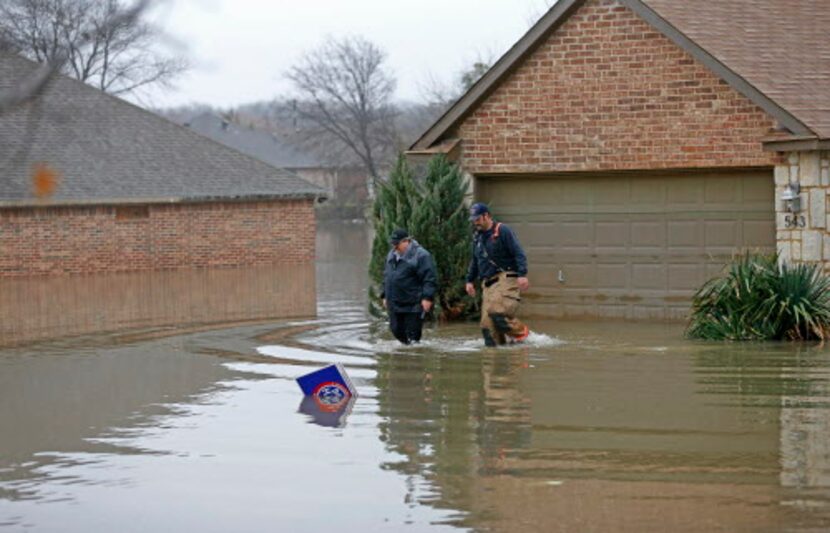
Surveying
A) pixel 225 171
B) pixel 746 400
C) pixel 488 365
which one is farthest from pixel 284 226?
pixel 746 400

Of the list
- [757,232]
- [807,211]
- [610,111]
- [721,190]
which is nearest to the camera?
[807,211]

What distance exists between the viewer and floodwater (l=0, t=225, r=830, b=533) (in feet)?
29.2

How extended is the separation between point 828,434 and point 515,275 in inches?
253

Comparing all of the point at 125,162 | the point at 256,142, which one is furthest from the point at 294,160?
the point at 125,162

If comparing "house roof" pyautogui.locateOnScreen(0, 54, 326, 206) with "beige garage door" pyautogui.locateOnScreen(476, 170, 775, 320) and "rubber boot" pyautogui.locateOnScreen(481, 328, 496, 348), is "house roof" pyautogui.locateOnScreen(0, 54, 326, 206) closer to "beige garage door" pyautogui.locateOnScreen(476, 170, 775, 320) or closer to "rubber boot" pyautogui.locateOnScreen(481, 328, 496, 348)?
"beige garage door" pyautogui.locateOnScreen(476, 170, 775, 320)

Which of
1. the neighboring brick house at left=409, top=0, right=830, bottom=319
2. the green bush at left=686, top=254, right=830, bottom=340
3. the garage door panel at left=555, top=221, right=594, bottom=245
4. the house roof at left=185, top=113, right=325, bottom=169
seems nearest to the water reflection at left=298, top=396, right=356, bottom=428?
the green bush at left=686, top=254, right=830, bottom=340

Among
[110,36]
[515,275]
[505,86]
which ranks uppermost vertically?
[505,86]

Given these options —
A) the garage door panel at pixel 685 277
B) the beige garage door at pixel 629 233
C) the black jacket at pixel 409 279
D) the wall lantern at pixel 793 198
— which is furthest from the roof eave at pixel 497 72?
the black jacket at pixel 409 279

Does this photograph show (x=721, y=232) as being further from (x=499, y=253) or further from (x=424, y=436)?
(x=424, y=436)

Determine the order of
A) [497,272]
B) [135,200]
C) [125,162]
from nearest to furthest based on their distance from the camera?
[497,272] → [135,200] → [125,162]

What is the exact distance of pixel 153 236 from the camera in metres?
39.9

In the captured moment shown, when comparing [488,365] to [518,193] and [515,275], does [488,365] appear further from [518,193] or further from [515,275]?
[518,193]

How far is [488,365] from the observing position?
50.6 feet

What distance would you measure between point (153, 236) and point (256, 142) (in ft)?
200
